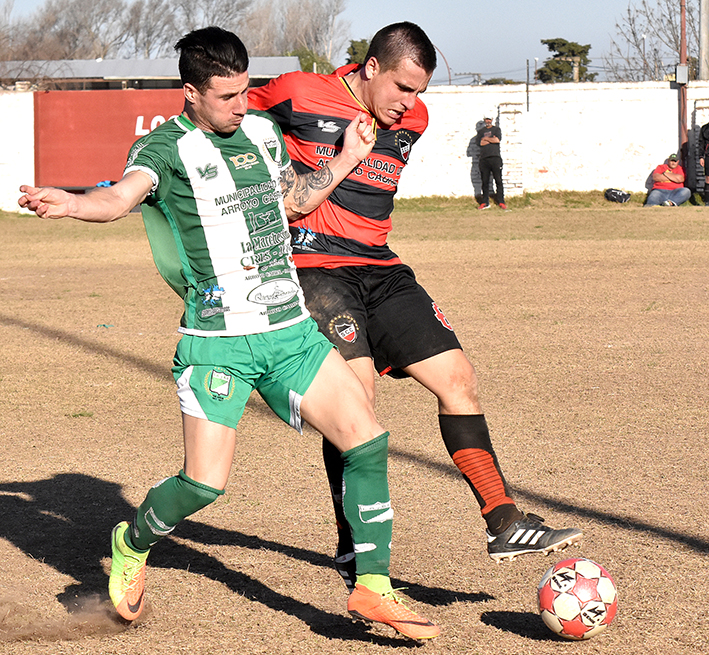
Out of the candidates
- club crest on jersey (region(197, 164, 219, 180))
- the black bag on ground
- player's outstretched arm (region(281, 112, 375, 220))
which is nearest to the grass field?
player's outstretched arm (region(281, 112, 375, 220))

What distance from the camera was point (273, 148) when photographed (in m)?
3.76

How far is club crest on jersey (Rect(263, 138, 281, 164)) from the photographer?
12.2 feet

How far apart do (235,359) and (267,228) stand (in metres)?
0.53

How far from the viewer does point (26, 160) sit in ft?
98.7

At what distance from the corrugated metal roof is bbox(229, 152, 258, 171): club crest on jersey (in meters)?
29.7

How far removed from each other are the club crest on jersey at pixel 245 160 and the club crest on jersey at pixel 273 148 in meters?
0.09

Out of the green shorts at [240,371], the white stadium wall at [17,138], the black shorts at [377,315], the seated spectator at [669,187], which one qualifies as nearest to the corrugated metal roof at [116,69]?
the white stadium wall at [17,138]

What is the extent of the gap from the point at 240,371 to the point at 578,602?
1555mm

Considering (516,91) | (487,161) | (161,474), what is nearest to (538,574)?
(161,474)

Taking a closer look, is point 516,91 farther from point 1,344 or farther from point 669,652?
point 669,652

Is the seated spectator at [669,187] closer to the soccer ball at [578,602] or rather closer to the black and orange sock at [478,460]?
the black and orange sock at [478,460]

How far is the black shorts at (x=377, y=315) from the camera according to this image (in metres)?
4.16

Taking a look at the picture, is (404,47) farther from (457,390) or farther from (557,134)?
(557,134)

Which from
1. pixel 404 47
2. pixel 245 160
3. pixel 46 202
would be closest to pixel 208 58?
pixel 245 160
